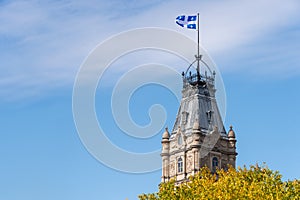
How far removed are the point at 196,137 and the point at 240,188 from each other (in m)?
76.1

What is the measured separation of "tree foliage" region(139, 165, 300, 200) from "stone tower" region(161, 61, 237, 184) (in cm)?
6602

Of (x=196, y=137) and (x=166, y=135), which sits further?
(x=166, y=135)

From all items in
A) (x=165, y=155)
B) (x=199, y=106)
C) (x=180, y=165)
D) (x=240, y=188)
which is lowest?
(x=240, y=188)

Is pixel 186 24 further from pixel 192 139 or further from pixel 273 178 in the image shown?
pixel 273 178

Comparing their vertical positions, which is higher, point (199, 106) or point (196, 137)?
point (199, 106)

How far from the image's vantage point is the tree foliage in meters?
70.1

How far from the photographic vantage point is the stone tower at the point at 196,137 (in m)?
148

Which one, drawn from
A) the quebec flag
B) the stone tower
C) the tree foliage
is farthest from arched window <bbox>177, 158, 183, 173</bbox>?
the tree foliage

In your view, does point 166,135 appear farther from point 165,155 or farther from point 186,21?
point 186,21

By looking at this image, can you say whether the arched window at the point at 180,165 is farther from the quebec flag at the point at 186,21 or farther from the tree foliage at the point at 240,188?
the tree foliage at the point at 240,188

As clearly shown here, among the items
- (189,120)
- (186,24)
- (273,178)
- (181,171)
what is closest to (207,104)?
(189,120)

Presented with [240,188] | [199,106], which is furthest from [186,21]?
[240,188]

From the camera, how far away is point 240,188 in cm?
7194

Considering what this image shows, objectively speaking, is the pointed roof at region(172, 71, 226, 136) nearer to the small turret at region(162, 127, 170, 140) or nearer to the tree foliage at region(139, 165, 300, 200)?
the small turret at region(162, 127, 170, 140)
